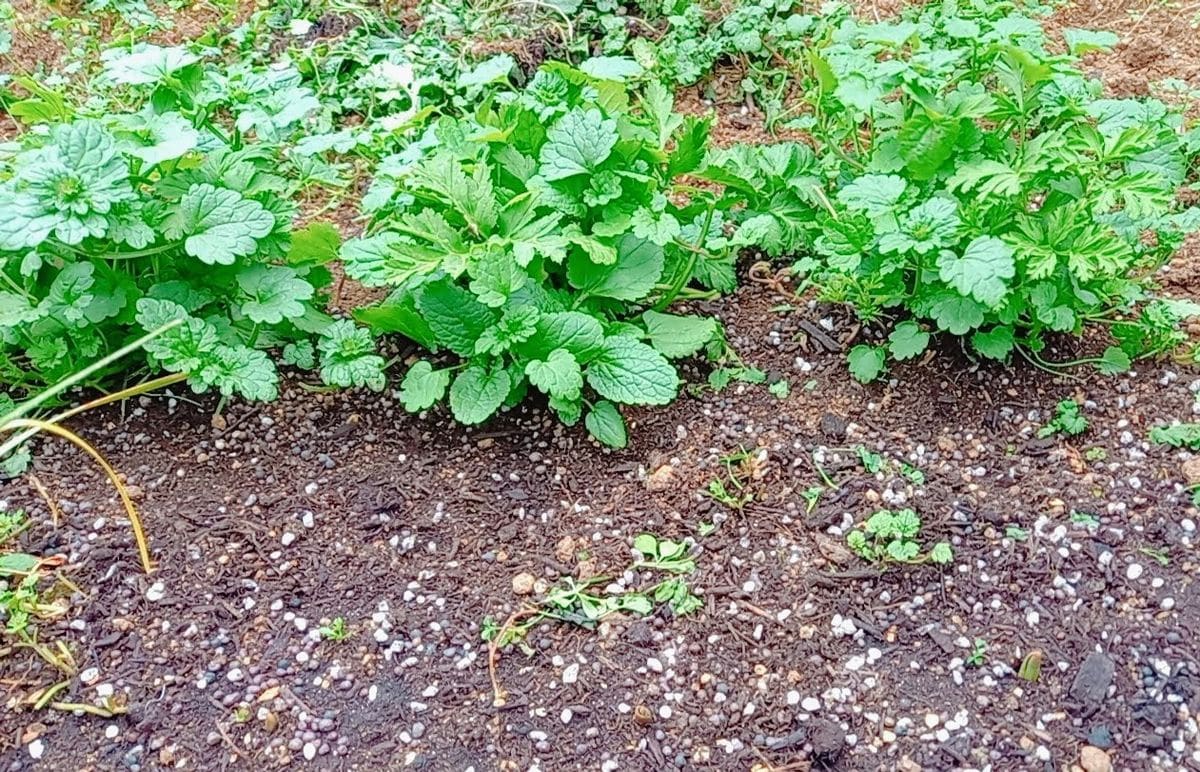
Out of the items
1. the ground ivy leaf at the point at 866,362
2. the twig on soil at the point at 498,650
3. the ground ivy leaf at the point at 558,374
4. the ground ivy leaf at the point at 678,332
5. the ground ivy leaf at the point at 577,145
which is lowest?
the twig on soil at the point at 498,650

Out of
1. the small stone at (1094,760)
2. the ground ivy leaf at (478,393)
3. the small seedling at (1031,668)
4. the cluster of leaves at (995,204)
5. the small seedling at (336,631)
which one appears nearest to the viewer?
the small stone at (1094,760)

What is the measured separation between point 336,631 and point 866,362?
4.55ft

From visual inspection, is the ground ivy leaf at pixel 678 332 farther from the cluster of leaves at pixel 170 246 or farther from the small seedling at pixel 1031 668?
the small seedling at pixel 1031 668

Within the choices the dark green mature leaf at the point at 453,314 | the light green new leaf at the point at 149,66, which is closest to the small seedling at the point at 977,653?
the dark green mature leaf at the point at 453,314

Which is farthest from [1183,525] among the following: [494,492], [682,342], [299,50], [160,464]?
[299,50]

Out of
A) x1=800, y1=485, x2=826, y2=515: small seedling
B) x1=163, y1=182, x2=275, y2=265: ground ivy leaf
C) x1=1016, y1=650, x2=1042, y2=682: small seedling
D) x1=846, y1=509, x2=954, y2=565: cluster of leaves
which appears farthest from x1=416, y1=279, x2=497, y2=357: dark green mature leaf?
x1=1016, y1=650, x2=1042, y2=682: small seedling

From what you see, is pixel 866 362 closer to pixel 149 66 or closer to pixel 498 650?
pixel 498 650

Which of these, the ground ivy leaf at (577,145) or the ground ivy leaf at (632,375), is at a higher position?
the ground ivy leaf at (577,145)

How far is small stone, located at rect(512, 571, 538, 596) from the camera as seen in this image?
2.11 metres

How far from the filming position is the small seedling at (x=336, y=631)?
203 centimetres

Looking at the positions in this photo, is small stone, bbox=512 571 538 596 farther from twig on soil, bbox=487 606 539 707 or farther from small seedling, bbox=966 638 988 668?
small seedling, bbox=966 638 988 668

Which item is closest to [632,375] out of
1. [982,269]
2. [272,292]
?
[982,269]

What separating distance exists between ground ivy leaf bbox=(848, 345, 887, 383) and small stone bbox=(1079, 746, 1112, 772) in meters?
0.96

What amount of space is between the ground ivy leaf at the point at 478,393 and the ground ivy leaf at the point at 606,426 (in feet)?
0.70
